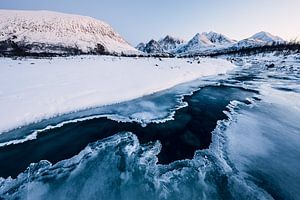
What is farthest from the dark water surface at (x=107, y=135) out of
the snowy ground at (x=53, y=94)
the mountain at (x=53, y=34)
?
the mountain at (x=53, y=34)

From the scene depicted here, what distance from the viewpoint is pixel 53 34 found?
105812 millimetres

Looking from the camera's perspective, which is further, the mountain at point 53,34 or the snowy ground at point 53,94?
the mountain at point 53,34

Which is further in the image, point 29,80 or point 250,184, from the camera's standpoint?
point 29,80

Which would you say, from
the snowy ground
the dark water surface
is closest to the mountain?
the snowy ground

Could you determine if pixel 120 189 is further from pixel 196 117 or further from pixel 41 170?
pixel 196 117

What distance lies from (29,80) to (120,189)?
32.5 ft

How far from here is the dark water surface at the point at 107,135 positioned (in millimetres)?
5438

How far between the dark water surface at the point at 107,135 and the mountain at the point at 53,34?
255 ft

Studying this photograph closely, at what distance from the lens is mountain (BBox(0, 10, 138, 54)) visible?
91.2m

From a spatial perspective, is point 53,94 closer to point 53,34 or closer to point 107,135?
point 107,135

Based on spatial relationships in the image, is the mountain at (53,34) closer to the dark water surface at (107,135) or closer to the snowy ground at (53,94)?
the snowy ground at (53,94)

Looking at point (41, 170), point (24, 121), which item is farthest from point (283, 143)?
point (24, 121)

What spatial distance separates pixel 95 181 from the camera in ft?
14.9

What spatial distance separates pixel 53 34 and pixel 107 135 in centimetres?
11601
